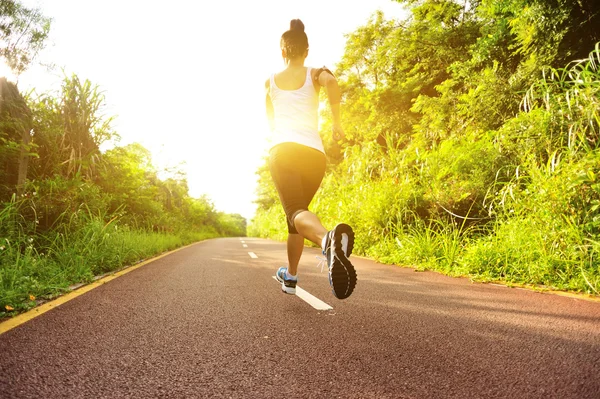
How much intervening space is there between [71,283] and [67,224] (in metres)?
1.83

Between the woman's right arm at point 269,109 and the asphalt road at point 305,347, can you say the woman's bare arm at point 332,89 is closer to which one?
the woman's right arm at point 269,109

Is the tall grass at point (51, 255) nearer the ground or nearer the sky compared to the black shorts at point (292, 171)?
nearer the ground

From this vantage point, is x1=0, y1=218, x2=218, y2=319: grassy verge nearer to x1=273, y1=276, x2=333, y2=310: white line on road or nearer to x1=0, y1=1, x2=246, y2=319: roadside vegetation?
x1=0, y1=1, x2=246, y2=319: roadside vegetation

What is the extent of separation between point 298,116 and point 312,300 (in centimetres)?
201

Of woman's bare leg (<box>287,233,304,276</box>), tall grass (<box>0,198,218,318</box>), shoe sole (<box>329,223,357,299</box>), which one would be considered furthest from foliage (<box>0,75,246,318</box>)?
shoe sole (<box>329,223,357,299</box>)

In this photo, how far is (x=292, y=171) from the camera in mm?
3197

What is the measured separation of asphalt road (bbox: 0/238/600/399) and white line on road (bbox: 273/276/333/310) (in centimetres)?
10

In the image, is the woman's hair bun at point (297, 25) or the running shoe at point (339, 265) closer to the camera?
the running shoe at point (339, 265)

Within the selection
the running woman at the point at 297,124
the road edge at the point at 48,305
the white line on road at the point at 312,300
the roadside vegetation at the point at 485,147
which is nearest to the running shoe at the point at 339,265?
the running woman at the point at 297,124

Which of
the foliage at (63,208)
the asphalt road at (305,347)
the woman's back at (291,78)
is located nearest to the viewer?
the asphalt road at (305,347)

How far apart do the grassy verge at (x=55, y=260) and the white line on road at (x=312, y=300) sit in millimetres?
2668

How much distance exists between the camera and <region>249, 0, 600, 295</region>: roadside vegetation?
494 cm

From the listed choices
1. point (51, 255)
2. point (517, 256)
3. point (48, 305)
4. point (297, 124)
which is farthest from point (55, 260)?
point (517, 256)

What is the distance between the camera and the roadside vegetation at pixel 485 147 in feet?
16.2
